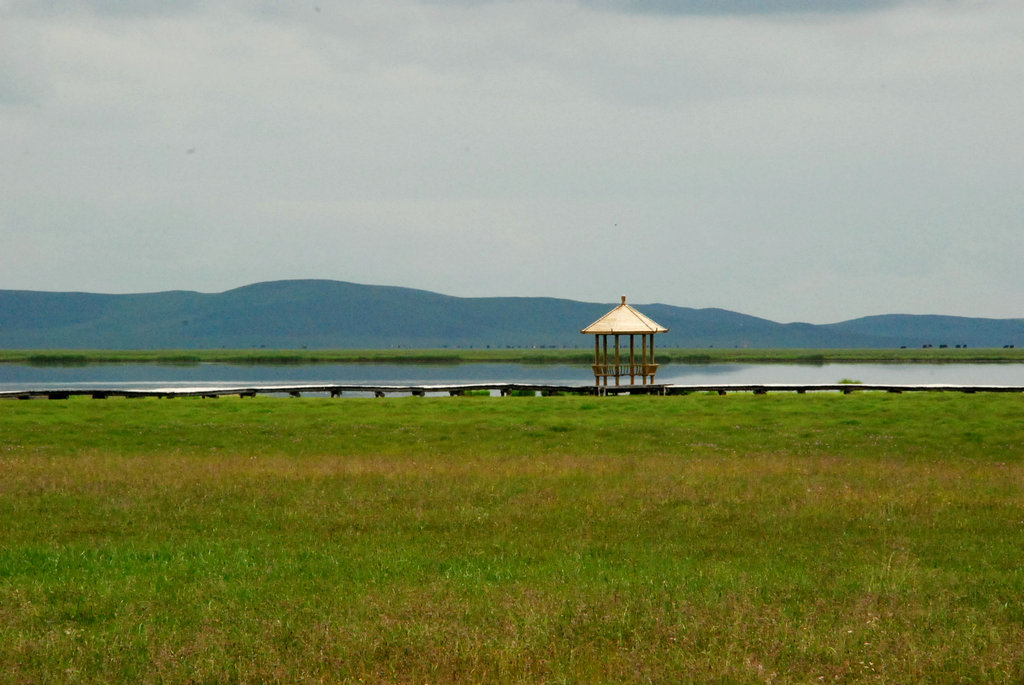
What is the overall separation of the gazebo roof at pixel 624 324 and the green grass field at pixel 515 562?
91.0ft

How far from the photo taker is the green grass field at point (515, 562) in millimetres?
10031

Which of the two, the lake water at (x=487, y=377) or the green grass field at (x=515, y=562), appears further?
the lake water at (x=487, y=377)

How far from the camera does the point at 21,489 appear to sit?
22250mm

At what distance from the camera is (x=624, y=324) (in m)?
61.4

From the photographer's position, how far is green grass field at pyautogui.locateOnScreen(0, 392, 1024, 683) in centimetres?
1003

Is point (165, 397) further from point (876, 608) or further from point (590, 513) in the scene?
point (876, 608)

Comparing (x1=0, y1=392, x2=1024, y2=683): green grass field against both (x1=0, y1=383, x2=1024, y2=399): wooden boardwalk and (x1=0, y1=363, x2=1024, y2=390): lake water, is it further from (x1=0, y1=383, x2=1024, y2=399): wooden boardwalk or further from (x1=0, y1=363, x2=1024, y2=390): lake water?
(x1=0, y1=363, x2=1024, y2=390): lake water

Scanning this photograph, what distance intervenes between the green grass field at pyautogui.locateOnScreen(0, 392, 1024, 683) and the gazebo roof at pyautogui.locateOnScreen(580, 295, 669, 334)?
91.0 feet

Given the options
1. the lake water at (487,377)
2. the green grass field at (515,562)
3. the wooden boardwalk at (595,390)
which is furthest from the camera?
the lake water at (487,377)

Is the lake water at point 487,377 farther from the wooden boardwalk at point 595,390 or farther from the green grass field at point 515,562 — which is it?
the green grass field at point 515,562

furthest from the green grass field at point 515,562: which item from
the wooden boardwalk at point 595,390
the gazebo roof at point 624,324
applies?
the gazebo roof at point 624,324

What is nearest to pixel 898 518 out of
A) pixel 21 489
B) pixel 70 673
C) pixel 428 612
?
pixel 428 612

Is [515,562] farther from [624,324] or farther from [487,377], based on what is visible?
[487,377]

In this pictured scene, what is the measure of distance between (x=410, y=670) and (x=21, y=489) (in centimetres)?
1558
